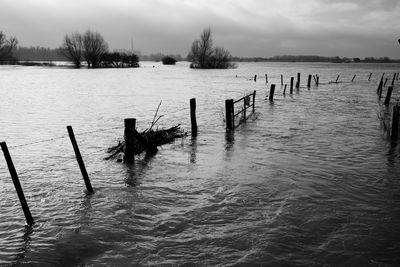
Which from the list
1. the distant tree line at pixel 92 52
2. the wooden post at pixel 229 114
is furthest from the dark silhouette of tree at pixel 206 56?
the wooden post at pixel 229 114

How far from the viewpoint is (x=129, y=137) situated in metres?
11.2

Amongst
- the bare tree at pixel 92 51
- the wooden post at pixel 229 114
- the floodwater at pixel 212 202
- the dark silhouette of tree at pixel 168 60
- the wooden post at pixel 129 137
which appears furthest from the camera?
the dark silhouette of tree at pixel 168 60

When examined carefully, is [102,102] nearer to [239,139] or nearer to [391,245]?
[239,139]

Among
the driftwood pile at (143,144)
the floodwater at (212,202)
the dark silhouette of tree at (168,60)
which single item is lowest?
the floodwater at (212,202)

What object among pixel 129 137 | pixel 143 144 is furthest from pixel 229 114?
pixel 129 137

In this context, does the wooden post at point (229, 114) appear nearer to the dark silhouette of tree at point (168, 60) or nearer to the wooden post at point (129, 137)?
the wooden post at point (129, 137)

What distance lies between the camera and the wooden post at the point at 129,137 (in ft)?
36.2

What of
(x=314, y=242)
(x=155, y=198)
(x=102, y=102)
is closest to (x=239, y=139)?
(x=155, y=198)

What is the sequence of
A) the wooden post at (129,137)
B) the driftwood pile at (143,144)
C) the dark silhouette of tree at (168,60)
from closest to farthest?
1. the wooden post at (129,137)
2. the driftwood pile at (143,144)
3. the dark silhouette of tree at (168,60)

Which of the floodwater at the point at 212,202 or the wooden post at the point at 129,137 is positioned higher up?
the wooden post at the point at 129,137

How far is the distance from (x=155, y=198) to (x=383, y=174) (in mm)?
6689

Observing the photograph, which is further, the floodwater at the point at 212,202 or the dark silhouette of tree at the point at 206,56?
the dark silhouette of tree at the point at 206,56

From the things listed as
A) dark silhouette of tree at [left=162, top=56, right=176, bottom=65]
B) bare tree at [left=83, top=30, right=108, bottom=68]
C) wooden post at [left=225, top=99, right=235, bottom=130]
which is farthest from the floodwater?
dark silhouette of tree at [left=162, top=56, right=176, bottom=65]

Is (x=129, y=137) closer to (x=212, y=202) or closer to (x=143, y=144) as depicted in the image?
(x=143, y=144)
